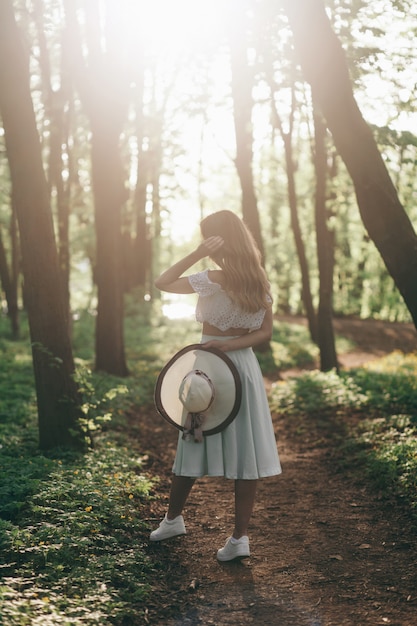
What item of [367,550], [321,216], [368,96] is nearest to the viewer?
[367,550]

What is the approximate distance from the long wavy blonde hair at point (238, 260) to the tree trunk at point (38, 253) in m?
2.96

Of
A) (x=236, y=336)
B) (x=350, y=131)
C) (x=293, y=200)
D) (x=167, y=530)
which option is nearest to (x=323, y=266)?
(x=293, y=200)

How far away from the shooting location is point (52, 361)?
7.56 metres

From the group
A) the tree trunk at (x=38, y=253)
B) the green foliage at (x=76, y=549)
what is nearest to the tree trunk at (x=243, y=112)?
the tree trunk at (x=38, y=253)

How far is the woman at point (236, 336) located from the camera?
4.95m

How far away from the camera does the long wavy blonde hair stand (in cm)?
493

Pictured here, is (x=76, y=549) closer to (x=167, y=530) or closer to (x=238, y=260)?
(x=167, y=530)

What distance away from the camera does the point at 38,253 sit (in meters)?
7.39

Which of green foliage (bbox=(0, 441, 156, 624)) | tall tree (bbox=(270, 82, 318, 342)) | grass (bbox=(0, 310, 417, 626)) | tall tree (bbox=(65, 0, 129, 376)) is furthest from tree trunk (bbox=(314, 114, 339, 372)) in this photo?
green foliage (bbox=(0, 441, 156, 624))

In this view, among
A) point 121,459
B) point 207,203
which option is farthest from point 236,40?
point 207,203

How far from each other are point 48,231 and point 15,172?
27.2 inches

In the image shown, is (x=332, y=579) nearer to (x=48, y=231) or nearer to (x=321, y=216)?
(x=48, y=231)

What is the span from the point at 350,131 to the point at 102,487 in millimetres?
4396

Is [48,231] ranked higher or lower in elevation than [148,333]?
higher
